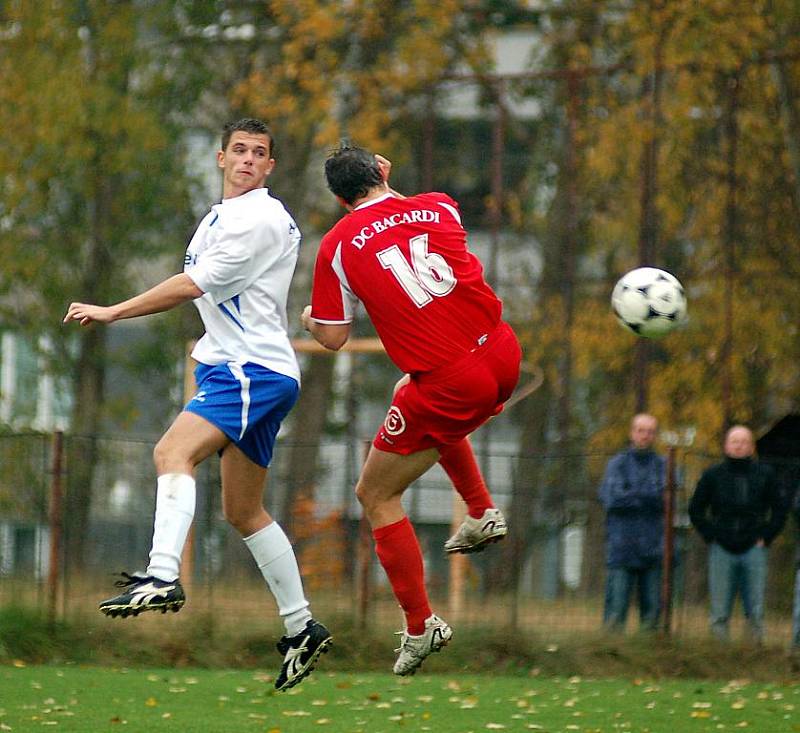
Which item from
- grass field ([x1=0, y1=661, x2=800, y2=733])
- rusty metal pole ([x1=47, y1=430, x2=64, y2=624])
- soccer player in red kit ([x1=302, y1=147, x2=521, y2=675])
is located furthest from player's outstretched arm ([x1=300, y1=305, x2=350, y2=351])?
rusty metal pole ([x1=47, y1=430, x2=64, y2=624])

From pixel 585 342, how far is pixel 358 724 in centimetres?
914

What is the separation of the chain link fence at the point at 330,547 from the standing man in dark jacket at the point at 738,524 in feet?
0.66

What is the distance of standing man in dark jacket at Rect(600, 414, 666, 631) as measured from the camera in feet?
39.2

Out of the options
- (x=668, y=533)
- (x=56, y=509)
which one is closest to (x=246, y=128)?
(x=56, y=509)

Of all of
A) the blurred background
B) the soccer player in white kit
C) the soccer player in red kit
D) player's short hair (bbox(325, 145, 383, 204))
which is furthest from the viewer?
the blurred background

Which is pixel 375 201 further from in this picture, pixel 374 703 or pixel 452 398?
pixel 374 703

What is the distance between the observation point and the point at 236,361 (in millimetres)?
6887

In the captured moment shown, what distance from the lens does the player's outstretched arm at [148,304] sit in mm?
6445

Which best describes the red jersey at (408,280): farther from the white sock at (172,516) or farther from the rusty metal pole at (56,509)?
the rusty metal pole at (56,509)

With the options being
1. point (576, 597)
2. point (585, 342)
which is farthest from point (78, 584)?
point (585, 342)

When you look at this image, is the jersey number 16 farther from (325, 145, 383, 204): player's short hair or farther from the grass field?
the grass field

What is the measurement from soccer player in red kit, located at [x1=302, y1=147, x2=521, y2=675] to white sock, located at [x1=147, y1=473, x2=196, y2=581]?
0.86 meters

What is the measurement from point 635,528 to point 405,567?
507 cm

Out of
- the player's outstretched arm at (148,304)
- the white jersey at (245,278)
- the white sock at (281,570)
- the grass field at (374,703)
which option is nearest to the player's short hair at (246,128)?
the white jersey at (245,278)
